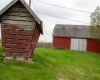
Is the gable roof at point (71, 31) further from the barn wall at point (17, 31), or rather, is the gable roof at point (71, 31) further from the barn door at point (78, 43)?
the barn wall at point (17, 31)

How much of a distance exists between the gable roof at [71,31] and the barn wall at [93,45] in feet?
4.00

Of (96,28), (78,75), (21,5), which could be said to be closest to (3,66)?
(21,5)

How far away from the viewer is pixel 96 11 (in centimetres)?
4353

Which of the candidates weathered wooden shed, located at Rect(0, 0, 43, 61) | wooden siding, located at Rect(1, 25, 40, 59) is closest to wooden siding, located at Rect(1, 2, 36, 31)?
weathered wooden shed, located at Rect(0, 0, 43, 61)

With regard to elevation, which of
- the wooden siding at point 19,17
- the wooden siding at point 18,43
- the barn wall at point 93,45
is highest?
the wooden siding at point 19,17

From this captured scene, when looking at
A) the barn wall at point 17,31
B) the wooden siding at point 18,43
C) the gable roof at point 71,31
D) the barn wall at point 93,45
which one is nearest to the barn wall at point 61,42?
the gable roof at point 71,31

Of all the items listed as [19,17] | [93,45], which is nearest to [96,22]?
[93,45]

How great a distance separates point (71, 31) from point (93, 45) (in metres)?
5.23

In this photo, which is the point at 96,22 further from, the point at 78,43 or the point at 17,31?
the point at 17,31

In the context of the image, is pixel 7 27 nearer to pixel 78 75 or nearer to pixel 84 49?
pixel 78 75

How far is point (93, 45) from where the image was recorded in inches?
2028

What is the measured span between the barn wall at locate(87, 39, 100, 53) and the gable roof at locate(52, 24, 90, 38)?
1.22 m

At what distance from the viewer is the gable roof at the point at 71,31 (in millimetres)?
52281

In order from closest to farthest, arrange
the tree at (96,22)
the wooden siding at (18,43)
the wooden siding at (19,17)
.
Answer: the wooden siding at (18,43) → the wooden siding at (19,17) → the tree at (96,22)
